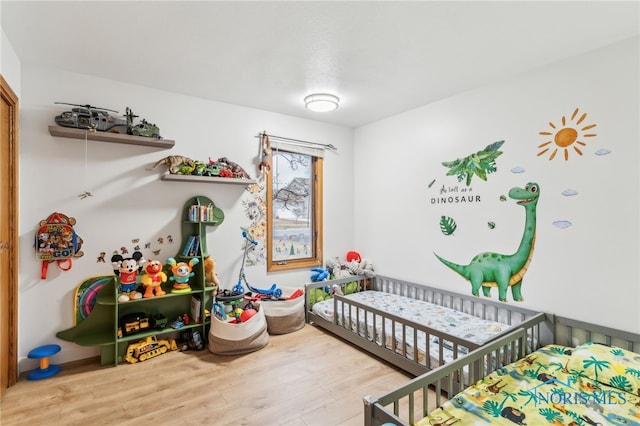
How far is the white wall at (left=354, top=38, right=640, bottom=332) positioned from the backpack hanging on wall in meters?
3.11

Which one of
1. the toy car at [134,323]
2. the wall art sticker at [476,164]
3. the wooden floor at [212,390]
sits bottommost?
the wooden floor at [212,390]

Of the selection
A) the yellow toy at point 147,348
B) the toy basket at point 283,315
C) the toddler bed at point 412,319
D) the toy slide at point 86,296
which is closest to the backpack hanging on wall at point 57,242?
the toy slide at point 86,296

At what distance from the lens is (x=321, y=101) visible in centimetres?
295

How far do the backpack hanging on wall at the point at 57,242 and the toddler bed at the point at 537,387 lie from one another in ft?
8.26

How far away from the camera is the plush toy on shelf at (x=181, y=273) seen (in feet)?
8.95

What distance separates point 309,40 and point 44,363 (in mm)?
3038

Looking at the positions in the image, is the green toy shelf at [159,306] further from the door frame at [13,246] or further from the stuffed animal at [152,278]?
the door frame at [13,246]

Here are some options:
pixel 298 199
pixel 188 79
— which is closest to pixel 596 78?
pixel 298 199

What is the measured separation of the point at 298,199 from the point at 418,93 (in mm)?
1774

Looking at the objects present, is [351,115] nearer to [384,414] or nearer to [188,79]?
[188,79]

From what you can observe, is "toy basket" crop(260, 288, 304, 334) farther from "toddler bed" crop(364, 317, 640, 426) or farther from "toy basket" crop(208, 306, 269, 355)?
"toddler bed" crop(364, 317, 640, 426)

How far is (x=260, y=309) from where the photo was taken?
2.93 meters

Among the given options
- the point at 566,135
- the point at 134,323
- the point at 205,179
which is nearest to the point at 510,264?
the point at 566,135

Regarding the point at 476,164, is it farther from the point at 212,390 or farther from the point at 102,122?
the point at 102,122
